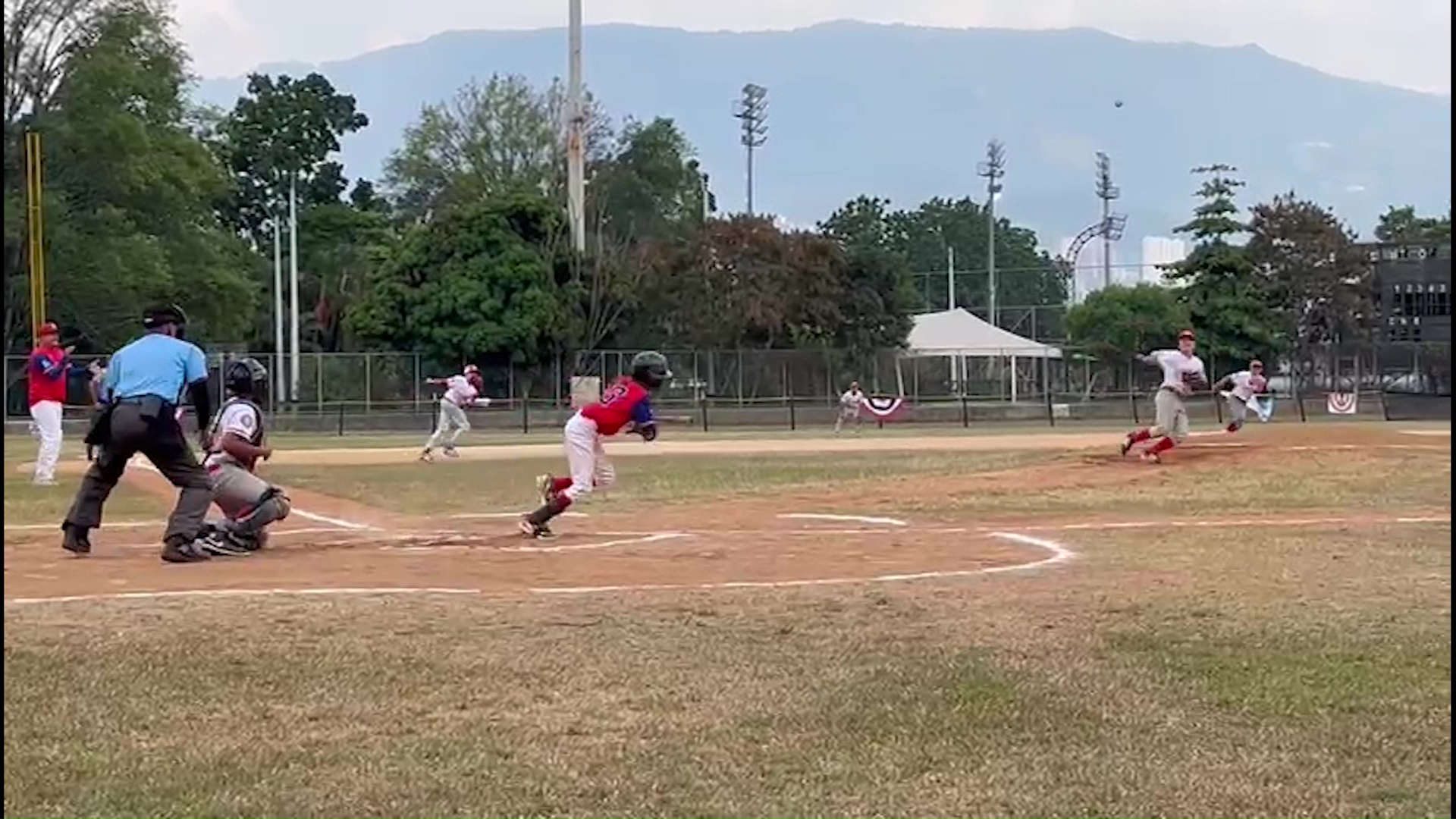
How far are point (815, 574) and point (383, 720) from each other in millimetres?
4949

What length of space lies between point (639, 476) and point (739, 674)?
53.3 feet

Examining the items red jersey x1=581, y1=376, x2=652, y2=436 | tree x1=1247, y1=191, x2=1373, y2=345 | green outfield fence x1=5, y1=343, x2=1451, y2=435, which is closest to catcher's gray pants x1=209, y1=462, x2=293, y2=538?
red jersey x1=581, y1=376, x2=652, y2=436

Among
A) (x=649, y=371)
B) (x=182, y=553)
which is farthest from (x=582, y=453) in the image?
(x=182, y=553)

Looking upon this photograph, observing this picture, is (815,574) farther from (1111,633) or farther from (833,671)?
(833,671)

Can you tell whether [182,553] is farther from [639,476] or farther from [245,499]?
[639,476]

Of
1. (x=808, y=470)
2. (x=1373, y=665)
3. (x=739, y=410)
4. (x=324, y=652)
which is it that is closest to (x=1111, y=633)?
(x=1373, y=665)

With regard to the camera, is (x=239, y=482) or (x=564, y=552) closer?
(x=239, y=482)

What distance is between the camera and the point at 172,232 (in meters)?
60.4

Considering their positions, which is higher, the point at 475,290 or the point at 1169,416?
the point at 475,290

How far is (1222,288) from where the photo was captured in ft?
206

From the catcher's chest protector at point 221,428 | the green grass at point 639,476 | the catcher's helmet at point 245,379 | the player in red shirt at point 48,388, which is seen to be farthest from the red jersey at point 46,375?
the catcher's chest protector at point 221,428

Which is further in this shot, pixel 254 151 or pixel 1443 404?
pixel 254 151

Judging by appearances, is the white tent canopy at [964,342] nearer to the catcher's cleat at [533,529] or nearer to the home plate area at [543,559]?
the home plate area at [543,559]

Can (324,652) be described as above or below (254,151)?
below
